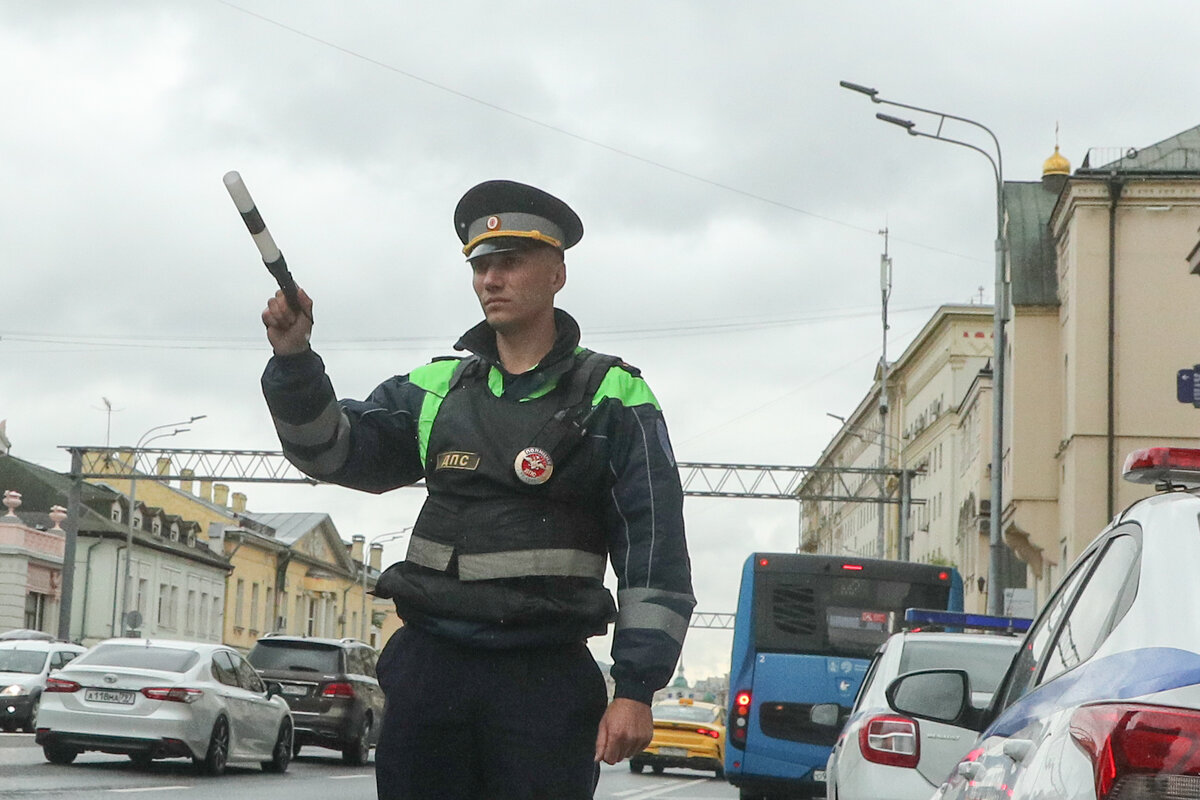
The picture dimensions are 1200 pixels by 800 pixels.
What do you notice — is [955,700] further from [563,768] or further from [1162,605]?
[1162,605]

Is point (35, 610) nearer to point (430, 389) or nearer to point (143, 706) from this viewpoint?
point (143, 706)

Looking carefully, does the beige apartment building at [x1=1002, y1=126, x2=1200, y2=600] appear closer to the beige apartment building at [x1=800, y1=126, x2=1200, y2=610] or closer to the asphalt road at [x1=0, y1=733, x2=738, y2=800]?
the beige apartment building at [x1=800, y1=126, x2=1200, y2=610]

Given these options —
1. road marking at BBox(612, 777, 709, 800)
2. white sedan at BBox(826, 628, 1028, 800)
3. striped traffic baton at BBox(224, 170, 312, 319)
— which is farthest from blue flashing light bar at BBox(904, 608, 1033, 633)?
striped traffic baton at BBox(224, 170, 312, 319)

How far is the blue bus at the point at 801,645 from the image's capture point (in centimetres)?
2200

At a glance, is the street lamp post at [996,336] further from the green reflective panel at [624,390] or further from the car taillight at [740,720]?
the green reflective panel at [624,390]

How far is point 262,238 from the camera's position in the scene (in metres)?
4.15

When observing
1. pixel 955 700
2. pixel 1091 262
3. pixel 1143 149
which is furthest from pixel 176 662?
pixel 1143 149

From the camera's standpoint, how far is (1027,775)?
12.7 feet

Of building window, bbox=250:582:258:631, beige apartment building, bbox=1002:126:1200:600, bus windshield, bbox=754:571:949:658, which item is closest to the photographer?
bus windshield, bbox=754:571:949:658

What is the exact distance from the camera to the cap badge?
14.9 ft

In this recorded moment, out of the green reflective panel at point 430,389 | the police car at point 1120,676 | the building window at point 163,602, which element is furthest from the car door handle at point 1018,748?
the building window at point 163,602

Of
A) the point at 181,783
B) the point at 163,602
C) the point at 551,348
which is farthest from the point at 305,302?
the point at 163,602

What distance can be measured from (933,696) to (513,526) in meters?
1.46

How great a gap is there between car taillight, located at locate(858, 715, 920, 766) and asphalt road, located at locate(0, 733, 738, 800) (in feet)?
26.1
